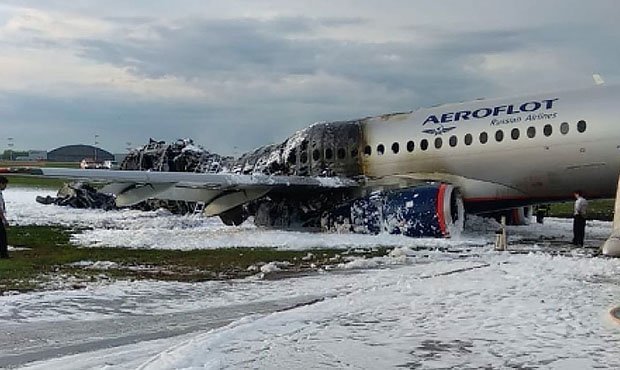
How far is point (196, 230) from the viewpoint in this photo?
2178 cm

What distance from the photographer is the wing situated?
1778 cm

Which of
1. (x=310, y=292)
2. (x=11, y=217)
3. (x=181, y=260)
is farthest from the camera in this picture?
(x=11, y=217)

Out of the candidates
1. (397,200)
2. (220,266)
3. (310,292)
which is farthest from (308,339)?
(397,200)

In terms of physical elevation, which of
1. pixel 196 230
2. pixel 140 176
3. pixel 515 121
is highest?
pixel 515 121

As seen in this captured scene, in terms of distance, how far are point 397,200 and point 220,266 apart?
6.45 metres

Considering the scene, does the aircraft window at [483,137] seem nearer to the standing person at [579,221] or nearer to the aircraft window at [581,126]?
the aircraft window at [581,126]

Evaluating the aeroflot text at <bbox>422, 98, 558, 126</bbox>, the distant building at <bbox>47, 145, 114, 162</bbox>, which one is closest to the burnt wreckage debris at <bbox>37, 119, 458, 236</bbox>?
the aeroflot text at <bbox>422, 98, 558, 126</bbox>

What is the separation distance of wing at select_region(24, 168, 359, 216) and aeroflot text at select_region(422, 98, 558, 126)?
2.77 m

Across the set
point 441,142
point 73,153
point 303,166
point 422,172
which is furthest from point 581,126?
point 73,153

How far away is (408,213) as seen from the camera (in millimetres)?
18016

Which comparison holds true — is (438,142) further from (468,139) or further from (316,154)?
(316,154)

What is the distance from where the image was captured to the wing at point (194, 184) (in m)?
17.8

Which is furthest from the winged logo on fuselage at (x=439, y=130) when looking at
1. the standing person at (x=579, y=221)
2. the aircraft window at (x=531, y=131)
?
the standing person at (x=579, y=221)

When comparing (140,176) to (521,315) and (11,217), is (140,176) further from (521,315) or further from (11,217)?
(521,315)
